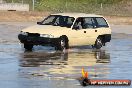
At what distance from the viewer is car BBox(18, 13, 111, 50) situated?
23484mm

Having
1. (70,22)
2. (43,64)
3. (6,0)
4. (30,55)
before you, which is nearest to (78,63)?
(43,64)

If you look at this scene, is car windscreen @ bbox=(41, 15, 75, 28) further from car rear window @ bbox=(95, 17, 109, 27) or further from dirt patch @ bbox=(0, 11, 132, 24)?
dirt patch @ bbox=(0, 11, 132, 24)

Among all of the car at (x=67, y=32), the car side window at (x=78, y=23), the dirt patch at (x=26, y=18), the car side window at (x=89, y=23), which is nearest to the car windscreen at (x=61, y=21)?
the car at (x=67, y=32)

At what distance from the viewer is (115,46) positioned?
27844 millimetres

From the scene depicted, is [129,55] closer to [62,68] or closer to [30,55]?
[30,55]

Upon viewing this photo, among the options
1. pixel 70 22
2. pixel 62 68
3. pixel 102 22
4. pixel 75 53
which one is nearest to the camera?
pixel 62 68

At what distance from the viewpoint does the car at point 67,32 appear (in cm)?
2348

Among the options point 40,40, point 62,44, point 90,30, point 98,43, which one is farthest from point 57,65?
point 98,43

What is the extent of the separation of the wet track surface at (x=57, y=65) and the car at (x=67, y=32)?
39 centimetres

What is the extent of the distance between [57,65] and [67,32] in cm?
577

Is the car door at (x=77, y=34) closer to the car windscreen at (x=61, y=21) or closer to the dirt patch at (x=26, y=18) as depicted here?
the car windscreen at (x=61, y=21)

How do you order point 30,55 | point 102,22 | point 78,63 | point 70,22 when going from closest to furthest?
1. point 78,63
2. point 30,55
3. point 70,22
4. point 102,22

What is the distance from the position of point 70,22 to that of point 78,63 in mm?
5886

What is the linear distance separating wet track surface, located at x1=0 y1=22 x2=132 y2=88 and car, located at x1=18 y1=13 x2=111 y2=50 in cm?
39
